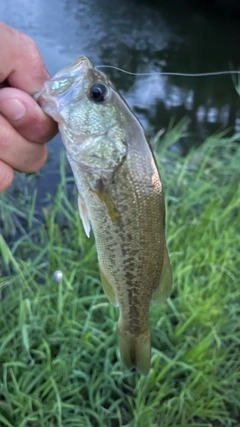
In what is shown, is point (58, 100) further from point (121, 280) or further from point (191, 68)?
point (191, 68)

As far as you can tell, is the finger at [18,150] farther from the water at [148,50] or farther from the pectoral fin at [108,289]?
the water at [148,50]

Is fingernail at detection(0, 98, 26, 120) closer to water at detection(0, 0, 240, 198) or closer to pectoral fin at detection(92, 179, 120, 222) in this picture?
pectoral fin at detection(92, 179, 120, 222)

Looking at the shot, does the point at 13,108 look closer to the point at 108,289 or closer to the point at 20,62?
the point at 20,62

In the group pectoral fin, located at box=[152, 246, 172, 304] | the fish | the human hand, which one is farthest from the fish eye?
pectoral fin, located at box=[152, 246, 172, 304]

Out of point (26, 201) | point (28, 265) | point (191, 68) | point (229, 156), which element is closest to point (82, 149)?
point (28, 265)

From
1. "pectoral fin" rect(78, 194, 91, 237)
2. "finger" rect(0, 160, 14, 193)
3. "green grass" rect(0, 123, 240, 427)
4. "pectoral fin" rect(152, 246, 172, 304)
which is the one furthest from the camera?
"green grass" rect(0, 123, 240, 427)

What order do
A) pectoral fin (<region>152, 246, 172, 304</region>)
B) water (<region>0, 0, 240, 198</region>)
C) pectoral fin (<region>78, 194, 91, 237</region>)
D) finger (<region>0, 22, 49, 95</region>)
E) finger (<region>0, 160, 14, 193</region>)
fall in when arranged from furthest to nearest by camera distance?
1. water (<region>0, 0, 240, 198</region>)
2. pectoral fin (<region>152, 246, 172, 304</region>)
3. pectoral fin (<region>78, 194, 91, 237</region>)
4. finger (<region>0, 160, 14, 193</region>)
5. finger (<region>0, 22, 49, 95</region>)

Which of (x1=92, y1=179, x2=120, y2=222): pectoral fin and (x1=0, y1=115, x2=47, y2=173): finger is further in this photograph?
(x1=92, y1=179, x2=120, y2=222): pectoral fin
